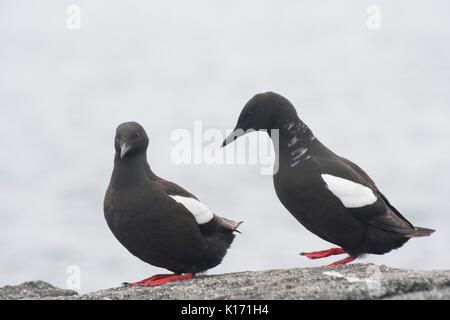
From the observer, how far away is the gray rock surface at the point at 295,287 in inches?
199

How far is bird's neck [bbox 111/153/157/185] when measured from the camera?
7.05 meters

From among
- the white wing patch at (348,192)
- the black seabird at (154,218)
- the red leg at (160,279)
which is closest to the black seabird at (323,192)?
the white wing patch at (348,192)

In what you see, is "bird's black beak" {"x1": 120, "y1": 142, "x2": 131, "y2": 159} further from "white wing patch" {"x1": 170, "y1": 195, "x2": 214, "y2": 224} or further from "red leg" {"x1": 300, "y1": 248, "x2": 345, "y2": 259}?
"red leg" {"x1": 300, "y1": 248, "x2": 345, "y2": 259}

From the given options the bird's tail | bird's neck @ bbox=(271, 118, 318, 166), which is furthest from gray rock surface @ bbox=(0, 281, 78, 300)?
the bird's tail

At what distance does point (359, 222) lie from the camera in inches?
277

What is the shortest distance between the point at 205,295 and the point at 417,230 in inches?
112

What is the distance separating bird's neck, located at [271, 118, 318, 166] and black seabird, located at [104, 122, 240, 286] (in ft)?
3.23

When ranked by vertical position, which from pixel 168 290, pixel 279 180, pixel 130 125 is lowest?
pixel 168 290

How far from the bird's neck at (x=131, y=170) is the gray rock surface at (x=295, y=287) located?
1083 mm

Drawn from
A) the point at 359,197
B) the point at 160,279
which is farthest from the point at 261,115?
the point at 160,279

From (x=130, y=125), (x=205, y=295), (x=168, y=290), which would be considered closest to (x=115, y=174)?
(x=130, y=125)
